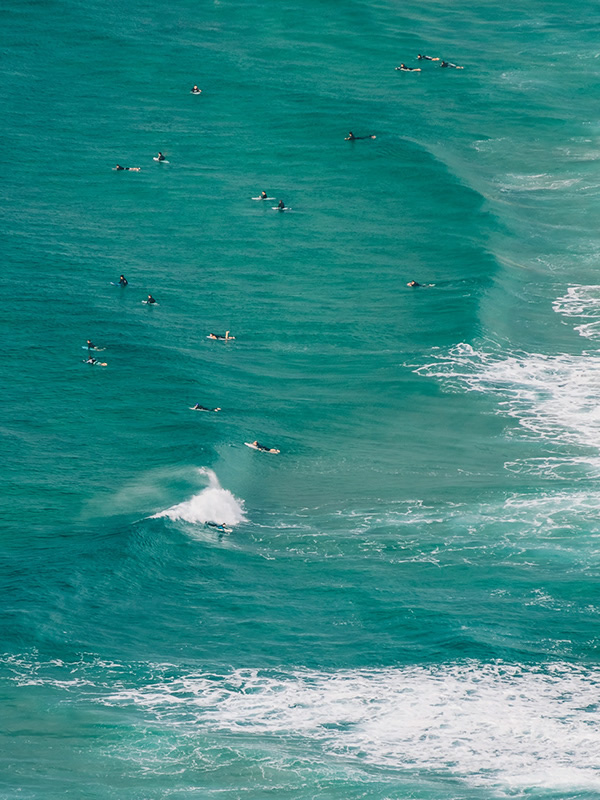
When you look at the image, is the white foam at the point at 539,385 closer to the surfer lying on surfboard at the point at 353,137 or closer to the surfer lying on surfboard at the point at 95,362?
the surfer lying on surfboard at the point at 95,362

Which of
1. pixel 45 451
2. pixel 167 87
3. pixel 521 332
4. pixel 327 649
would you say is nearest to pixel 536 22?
pixel 167 87

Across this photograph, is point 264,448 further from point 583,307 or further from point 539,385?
point 583,307

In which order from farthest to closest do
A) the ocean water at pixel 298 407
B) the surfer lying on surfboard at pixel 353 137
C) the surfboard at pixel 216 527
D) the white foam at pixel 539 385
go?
the surfer lying on surfboard at pixel 353 137, the white foam at pixel 539 385, the surfboard at pixel 216 527, the ocean water at pixel 298 407

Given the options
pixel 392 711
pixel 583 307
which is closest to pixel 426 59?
pixel 583 307

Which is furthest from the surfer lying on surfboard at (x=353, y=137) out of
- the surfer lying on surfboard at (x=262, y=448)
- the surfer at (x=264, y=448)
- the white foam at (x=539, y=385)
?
the surfer at (x=264, y=448)

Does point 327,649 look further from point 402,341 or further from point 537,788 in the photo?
point 402,341

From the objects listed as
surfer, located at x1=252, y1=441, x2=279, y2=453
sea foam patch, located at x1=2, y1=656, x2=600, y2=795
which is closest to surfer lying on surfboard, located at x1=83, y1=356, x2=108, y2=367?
surfer, located at x1=252, y1=441, x2=279, y2=453
